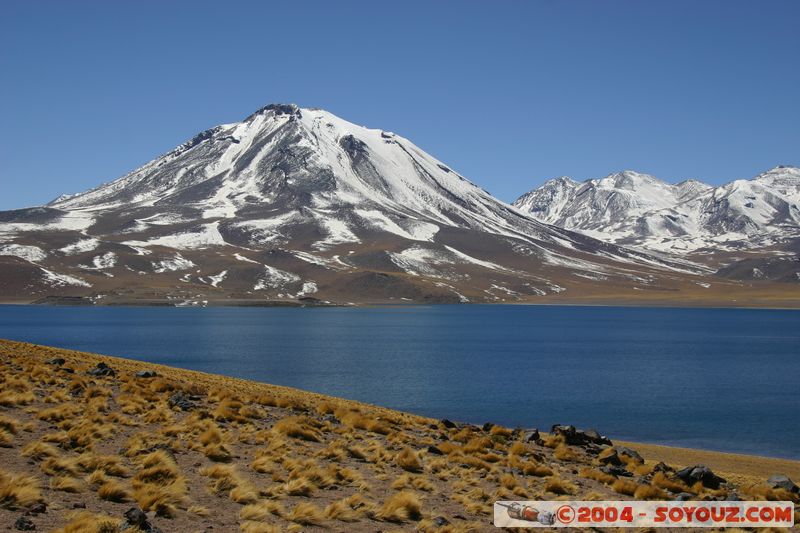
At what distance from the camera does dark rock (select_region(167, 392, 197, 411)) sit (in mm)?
25359

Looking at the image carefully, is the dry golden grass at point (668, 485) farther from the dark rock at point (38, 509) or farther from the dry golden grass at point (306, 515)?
the dark rock at point (38, 509)

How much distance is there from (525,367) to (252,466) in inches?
2983

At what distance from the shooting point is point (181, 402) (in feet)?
85.3

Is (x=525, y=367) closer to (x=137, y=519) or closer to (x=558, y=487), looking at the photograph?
(x=558, y=487)

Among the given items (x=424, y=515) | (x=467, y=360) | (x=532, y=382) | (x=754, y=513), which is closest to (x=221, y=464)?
(x=424, y=515)

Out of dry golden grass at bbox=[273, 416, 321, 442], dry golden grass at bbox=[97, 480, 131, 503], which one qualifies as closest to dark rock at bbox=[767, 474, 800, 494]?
dry golden grass at bbox=[273, 416, 321, 442]

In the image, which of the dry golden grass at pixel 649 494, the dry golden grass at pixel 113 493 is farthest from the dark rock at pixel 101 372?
the dry golden grass at pixel 649 494

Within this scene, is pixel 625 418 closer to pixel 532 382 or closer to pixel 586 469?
pixel 532 382

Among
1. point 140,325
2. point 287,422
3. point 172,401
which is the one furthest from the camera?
point 140,325

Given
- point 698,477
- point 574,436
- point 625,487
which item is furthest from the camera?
point 574,436

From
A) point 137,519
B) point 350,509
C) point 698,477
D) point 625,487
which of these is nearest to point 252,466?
point 350,509

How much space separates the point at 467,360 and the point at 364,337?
4015 cm

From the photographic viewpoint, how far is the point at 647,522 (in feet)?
60.5

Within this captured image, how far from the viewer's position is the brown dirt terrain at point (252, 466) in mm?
14438
